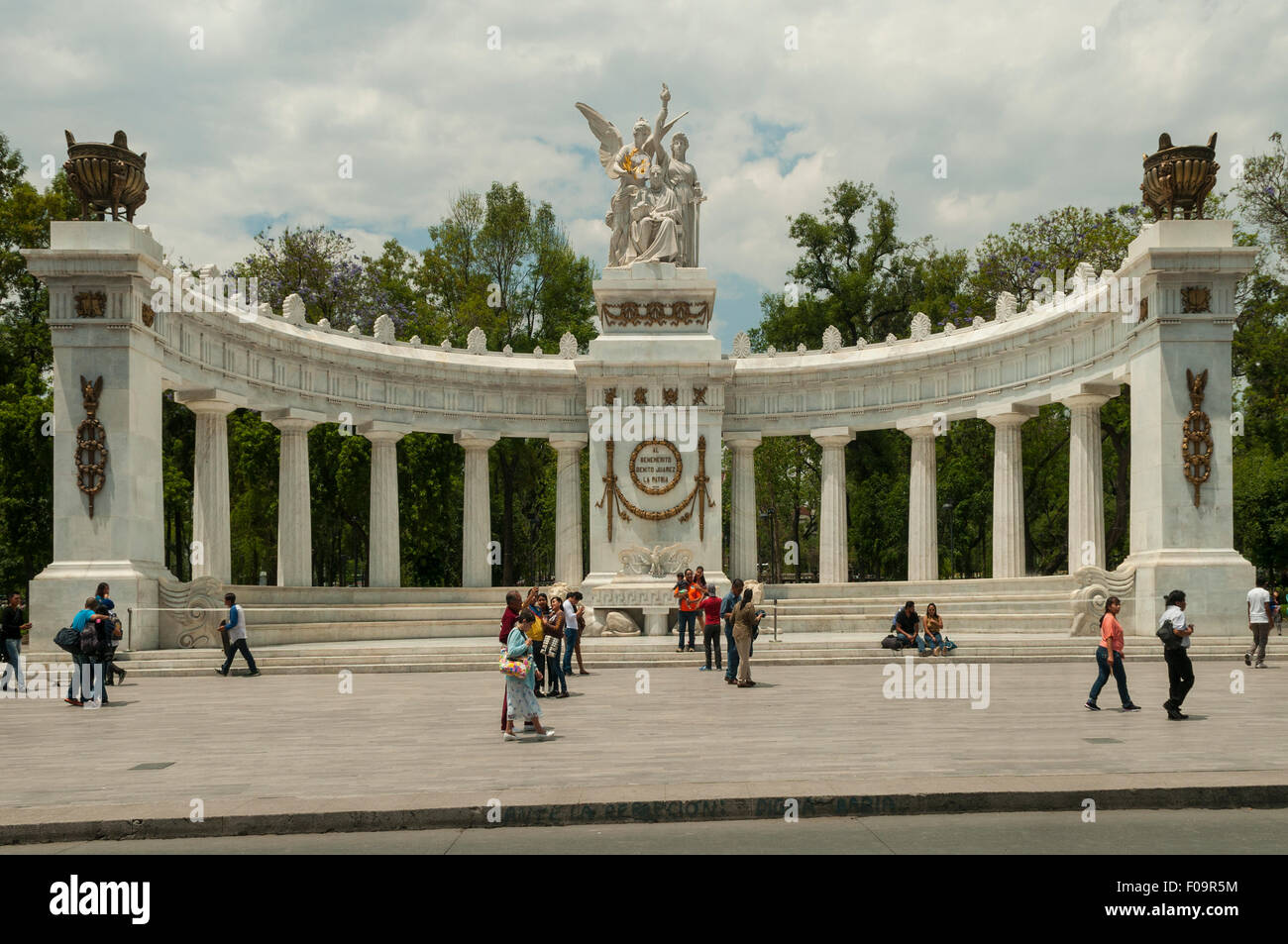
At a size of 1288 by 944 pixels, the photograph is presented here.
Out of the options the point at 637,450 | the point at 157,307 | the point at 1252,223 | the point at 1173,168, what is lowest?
the point at 637,450

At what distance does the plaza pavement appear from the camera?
13.3 metres

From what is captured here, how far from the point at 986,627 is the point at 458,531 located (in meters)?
45.5

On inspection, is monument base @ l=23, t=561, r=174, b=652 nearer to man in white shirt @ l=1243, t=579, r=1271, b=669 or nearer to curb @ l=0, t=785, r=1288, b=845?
curb @ l=0, t=785, r=1288, b=845

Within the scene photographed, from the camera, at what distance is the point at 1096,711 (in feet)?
70.6

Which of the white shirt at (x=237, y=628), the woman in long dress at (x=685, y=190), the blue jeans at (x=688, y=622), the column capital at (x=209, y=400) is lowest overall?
the blue jeans at (x=688, y=622)

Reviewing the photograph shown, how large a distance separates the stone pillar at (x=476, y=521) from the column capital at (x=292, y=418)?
8107 millimetres

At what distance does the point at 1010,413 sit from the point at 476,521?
932 inches

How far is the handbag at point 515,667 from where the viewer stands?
19078mm

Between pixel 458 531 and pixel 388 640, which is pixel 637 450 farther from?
pixel 458 531

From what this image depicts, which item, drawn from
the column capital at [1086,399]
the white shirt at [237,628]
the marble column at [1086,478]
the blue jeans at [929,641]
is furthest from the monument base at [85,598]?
the column capital at [1086,399]

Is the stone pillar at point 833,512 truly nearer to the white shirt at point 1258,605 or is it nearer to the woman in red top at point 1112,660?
the white shirt at point 1258,605

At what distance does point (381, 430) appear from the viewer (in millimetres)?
54000
